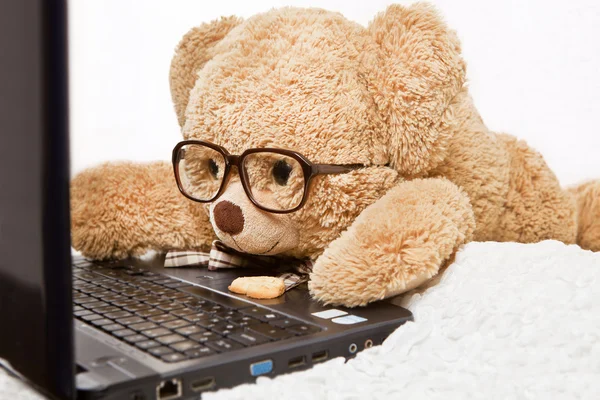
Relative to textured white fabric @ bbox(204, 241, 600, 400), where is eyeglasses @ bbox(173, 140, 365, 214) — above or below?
above

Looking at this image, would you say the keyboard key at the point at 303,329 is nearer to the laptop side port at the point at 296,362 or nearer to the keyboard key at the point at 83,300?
the laptop side port at the point at 296,362

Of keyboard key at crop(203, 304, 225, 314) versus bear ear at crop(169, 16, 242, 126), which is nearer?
keyboard key at crop(203, 304, 225, 314)

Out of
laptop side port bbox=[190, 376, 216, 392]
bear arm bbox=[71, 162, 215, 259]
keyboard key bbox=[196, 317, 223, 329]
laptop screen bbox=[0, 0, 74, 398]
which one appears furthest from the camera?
bear arm bbox=[71, 162, 215, 259]

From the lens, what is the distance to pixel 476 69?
148 cm

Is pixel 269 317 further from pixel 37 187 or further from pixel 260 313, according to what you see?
pixel 37 187

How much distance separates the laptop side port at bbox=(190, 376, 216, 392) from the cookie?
0.76 feet

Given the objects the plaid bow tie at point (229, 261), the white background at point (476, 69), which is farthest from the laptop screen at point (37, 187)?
the white background at point (476, 69)

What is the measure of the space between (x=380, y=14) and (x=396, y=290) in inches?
15.8

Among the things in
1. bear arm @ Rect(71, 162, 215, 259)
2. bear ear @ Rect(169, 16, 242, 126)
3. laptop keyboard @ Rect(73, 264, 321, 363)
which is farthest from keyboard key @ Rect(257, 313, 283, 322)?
bear ear @ Rect(169, 16, 242, 126)

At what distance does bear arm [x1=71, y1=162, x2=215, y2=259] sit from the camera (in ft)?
3.31

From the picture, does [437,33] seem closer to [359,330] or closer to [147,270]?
[359,330]

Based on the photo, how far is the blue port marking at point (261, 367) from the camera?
23.0 inches

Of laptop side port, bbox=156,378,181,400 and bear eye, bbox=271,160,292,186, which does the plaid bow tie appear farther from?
laptop side port, bbox=156,378,181,400

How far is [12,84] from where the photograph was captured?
0.47m
